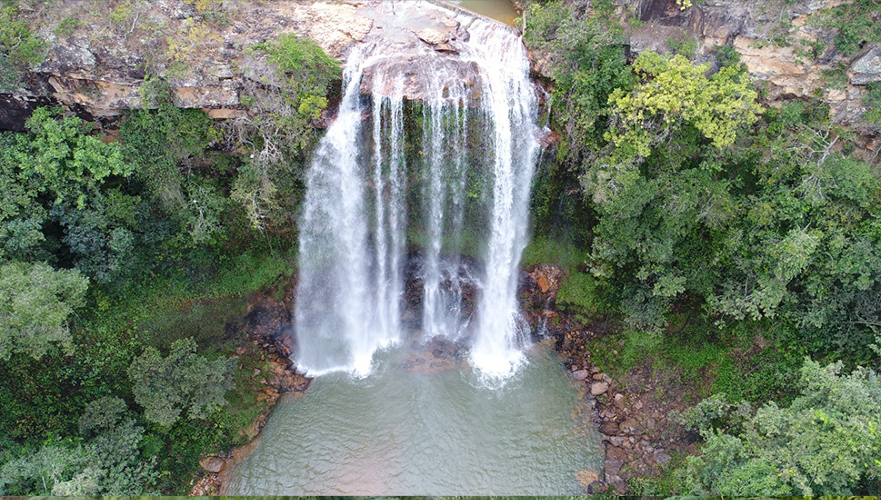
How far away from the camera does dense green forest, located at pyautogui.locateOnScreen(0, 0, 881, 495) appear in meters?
10.8

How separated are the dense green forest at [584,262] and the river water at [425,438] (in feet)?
5.08

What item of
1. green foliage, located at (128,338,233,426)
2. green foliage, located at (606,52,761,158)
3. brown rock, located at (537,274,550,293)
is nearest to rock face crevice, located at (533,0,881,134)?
green foliage, located at (606,52,761,158)

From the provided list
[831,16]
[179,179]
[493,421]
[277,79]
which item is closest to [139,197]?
[179,179]

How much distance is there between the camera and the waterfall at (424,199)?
43.1 ft

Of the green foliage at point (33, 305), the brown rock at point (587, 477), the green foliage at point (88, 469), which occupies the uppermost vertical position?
the green foliage at point (33, 305)

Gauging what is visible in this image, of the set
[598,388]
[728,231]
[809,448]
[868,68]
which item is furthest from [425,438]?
[868,68]

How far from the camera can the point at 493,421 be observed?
1316 centimetres

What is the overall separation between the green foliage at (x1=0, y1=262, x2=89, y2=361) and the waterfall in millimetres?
5701

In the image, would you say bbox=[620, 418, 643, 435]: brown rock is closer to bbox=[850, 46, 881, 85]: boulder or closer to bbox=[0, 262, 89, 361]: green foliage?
bbox=[850, 46, 881, 85]: boulder

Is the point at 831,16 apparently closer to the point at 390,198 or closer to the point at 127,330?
the point at 390,198

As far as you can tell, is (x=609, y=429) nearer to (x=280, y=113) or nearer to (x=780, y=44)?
(x=780, y=44)

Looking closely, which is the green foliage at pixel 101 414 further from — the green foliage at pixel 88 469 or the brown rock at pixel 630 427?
the brown rock at pixel 630 427

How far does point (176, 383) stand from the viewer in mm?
12008

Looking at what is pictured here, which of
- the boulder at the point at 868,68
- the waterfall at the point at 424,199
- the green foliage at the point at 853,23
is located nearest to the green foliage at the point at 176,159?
the waterfall at the point at 424,199
